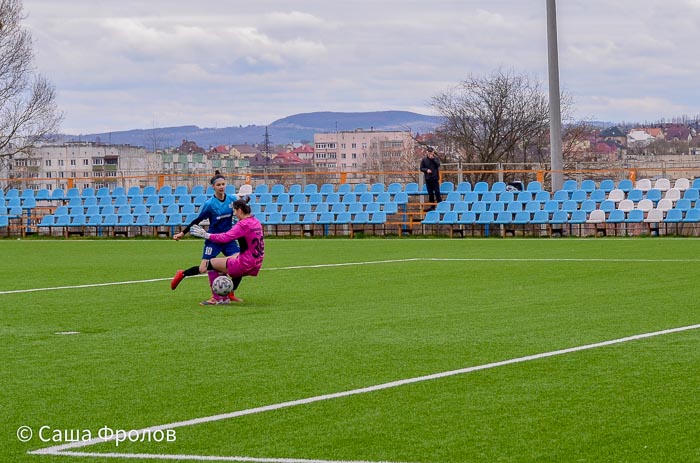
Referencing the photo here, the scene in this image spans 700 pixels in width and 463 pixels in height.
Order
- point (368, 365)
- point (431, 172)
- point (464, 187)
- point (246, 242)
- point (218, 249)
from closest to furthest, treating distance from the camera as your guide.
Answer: point (368, 365) → point (246, 242) → point (218, 249) → point (431, 172) → point (464, 187)

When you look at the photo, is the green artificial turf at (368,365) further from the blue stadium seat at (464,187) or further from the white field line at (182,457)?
the blue stadium seat at (464,187)

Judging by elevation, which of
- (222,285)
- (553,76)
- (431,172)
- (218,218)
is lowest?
(222,285)

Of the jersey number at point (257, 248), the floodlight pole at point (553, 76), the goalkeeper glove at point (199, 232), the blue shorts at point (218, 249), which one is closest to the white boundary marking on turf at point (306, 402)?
the jersey number at point (257, 248)

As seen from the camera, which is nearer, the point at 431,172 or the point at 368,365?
the point at 368,365

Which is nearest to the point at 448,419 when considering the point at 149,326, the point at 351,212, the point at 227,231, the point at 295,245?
the point at 149,326

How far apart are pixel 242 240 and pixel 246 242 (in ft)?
0.22

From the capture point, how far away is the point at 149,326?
1221 centimetres

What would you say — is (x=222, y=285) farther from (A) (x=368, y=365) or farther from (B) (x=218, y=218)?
(A) (x=368, y=365)

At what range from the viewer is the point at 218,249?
14938mm

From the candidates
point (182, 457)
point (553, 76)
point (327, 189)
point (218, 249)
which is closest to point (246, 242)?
point (218, 249)

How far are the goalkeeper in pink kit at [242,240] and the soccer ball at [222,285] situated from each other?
11cm

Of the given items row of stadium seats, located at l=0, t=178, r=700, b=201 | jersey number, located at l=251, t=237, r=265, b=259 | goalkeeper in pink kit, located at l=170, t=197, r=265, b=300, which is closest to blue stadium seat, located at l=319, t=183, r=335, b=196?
row of stadium seats, located at l=0, t=178, r=700, b=201

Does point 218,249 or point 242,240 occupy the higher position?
point 242,240

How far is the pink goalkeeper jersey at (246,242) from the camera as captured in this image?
14047mm
